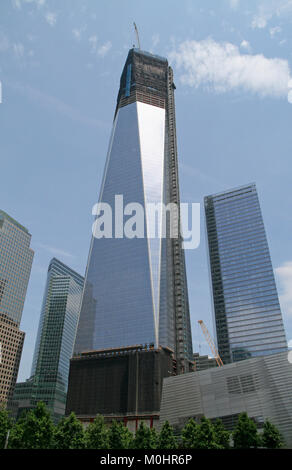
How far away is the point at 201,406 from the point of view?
376 feet

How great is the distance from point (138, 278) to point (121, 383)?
41340 mm

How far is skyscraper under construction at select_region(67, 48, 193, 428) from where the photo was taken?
470 feet

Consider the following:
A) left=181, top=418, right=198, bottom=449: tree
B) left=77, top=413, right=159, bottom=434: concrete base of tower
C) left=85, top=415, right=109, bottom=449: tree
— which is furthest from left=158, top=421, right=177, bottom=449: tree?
left=77, top=413, right=159, bottom=434: concrete base of tower

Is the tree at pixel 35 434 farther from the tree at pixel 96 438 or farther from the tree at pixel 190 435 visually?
the tree at pixel 190 435

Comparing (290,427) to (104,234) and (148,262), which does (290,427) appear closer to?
(148,262)

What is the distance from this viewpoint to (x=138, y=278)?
156500 mm

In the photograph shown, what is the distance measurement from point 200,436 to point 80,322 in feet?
318

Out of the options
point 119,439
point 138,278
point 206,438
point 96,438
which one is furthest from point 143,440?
point 138,278

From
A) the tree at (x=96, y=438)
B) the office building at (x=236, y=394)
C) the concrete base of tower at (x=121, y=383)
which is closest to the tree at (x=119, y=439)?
the tree at (x=96, y=438)

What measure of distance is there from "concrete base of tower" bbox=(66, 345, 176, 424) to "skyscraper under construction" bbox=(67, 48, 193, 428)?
372mm

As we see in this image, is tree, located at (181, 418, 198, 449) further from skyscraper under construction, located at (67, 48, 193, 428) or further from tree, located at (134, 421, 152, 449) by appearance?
skyscraper under construction, located at (67, 48, 193, 428)

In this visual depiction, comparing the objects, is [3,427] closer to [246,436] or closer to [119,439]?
[119,439]

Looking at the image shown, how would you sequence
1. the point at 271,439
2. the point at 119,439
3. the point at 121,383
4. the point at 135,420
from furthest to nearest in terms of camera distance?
the point at 121,383, the point at 135,420, the point at 119,439, the point at 271,439
